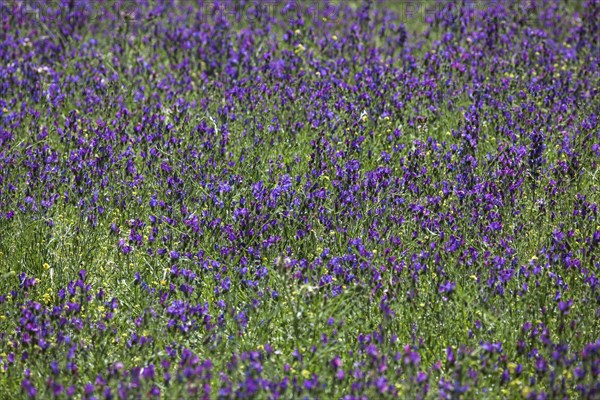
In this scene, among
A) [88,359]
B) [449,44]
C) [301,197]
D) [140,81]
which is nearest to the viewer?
[88,359]

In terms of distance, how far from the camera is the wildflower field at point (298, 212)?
12.5 ft

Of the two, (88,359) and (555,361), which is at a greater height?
(555,361)

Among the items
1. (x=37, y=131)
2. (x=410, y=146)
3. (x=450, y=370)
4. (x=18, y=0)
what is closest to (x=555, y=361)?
(x=450, y=370)

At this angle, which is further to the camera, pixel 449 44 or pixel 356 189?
pixel 449 44

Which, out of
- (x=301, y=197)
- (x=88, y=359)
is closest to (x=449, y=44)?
(x=301, y=197)

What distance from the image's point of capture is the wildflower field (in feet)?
12.5

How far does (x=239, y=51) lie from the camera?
725 centimetres

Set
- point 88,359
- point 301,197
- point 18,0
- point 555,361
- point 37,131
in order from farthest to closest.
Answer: point 18,0 < point 37,131 < point 301,197 < point 88,359 < point 555,361

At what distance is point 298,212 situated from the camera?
16.1 feet

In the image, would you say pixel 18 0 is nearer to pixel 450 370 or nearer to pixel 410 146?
pixel 410 146

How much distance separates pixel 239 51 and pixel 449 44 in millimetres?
1652

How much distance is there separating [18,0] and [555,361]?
250 inches

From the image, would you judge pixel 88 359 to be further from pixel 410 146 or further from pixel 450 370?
pixel 410 146

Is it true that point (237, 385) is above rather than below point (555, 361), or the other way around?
below
